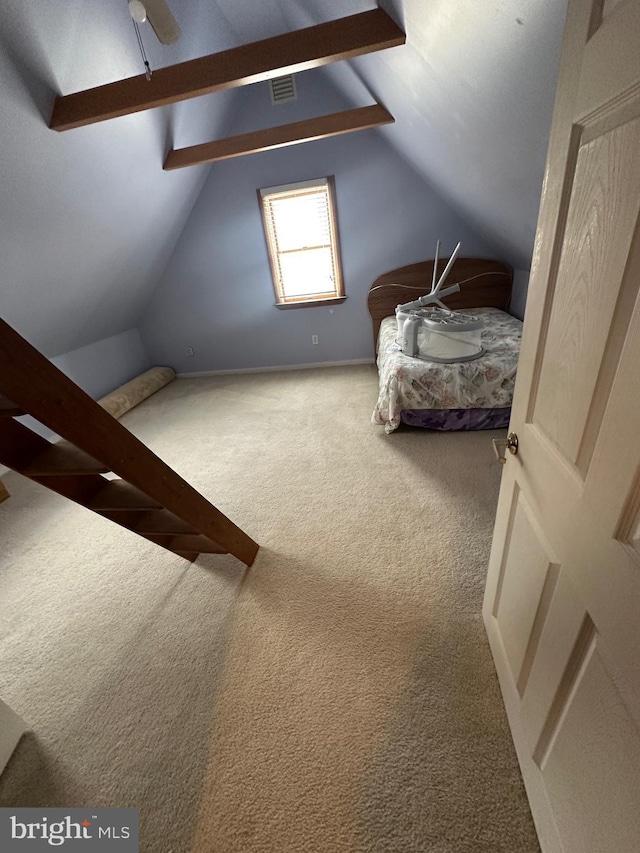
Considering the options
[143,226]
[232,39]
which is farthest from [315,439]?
[232,39]

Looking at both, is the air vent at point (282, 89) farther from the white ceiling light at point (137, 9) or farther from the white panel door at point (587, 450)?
the white panel door at point (587, 450)

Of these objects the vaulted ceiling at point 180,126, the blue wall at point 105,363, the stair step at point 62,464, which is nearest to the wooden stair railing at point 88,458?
the stair step at point 62,464

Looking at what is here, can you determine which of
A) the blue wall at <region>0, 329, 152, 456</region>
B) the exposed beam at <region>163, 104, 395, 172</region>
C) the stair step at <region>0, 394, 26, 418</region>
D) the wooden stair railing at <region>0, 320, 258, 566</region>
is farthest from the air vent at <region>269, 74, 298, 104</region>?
the stair step at <region>0, 394, 26, 418</region>

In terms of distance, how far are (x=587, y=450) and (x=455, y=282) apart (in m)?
3.32

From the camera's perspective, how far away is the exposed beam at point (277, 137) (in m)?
2.51

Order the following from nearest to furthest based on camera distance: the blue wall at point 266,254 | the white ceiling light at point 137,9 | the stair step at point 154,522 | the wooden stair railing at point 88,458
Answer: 1. the wooden stair railing at point 88,458
2. the white ceiling light at point 137,9
3. the stair step at point 154,522
4. the blue wall at point 266,254

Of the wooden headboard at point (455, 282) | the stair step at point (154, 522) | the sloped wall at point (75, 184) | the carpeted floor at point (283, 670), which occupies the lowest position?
the carpeted floor at point (283, 670)

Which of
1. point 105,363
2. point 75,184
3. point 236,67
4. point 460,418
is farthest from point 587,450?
point 105,363

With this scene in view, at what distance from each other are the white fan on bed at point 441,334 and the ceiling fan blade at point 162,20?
1740mm

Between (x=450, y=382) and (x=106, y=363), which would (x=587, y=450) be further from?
(x=106, y=363)

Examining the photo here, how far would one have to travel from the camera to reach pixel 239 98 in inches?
121

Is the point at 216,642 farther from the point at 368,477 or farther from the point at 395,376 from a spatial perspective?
the point at 395,376

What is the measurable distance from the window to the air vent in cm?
64

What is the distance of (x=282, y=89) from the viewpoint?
9.82ft
